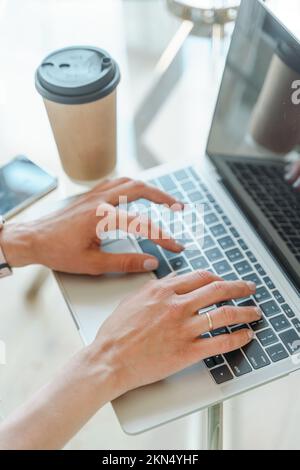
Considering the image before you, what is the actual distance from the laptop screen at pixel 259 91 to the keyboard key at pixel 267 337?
0.26m

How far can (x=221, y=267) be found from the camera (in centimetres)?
79

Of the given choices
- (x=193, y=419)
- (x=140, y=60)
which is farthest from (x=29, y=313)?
(x=140, y=60)

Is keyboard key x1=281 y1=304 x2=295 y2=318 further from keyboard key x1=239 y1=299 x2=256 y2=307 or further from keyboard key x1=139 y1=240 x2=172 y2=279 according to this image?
keyboard key x1=139 y1=240 x2=172 y2=279

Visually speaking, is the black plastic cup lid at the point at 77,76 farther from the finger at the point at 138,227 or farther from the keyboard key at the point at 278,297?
the keyboard key at the point at 278,297

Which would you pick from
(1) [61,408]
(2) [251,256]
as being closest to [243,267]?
(2) [251,256]

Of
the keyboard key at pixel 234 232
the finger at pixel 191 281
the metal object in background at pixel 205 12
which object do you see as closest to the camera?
the finger at pixel 191 281

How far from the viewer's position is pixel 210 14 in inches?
43.6

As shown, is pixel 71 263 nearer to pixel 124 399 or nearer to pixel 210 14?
pixel 124 399

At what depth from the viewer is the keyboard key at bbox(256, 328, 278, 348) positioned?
0.70 m

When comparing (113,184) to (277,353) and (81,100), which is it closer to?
(81,100)

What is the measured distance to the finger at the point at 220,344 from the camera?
0.67m

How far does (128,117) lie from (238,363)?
60 cm

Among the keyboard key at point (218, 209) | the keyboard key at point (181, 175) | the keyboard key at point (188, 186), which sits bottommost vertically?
the keyboard key at point (218, 209)

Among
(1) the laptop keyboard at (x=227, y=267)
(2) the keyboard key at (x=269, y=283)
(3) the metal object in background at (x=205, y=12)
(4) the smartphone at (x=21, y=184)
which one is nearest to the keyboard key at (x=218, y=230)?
(1) the laptop keyboard at (x=227, y=267)
